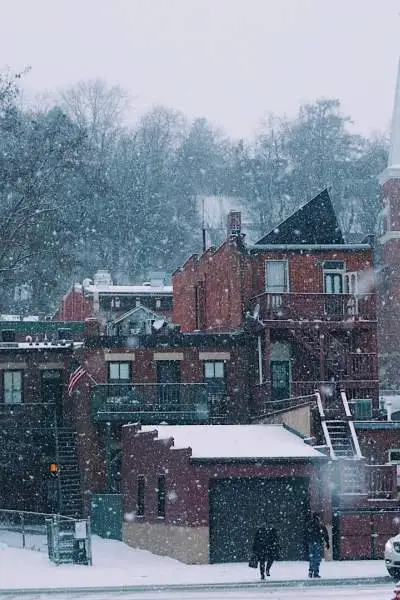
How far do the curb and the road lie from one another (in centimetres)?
44

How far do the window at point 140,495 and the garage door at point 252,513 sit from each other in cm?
500

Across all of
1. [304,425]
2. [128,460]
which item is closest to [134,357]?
[128,460]

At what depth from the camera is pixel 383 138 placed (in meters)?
122

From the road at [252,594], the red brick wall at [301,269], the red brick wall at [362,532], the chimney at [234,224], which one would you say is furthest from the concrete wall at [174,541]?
the chimney at [234,224]

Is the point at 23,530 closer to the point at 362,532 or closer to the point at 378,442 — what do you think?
the point at 362,532

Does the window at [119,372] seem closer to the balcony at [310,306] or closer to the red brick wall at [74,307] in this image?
the balcony at [310,306]

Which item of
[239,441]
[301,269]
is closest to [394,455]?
[239,441]

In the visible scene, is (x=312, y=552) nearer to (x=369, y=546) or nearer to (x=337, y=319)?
(x=369, y=546)

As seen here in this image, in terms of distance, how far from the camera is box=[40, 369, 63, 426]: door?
171 feet

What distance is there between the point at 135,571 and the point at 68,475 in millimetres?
14458

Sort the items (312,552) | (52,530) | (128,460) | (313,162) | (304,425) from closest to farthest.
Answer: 1. (312,552)
2. (52,530)
3. (304,425)
4. (128,460)
5. (313,162)

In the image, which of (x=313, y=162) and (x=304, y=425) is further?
(x=313, y=162)

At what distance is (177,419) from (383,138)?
7754 cm

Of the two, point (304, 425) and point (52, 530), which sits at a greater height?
point (304, 425)
